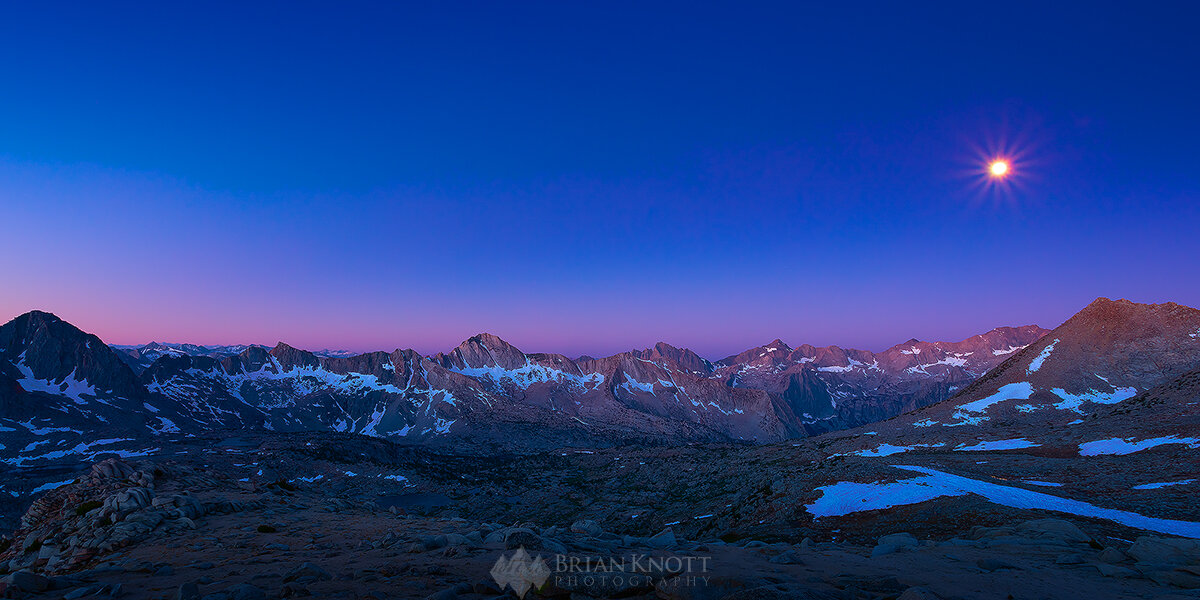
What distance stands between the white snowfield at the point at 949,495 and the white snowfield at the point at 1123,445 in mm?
34450

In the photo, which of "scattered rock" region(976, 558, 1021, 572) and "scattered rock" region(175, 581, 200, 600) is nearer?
"scattered rock" region(175, 581, 200, 600)

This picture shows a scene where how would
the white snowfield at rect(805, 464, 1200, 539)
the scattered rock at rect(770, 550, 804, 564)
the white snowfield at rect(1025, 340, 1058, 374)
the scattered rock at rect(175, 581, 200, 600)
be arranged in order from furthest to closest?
1. the white snowfield at rect(1025, 340, 1058, 374)
2. the white snowfield at rect(805, 464, 1200, 539)
3. the scattered rock at rect(770, 550, 804, 564)
4. the scattered rock at rect(175, 581, 200, 600)

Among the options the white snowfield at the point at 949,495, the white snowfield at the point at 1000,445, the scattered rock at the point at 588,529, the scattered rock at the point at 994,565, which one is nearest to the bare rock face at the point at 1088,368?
the white snowfield at the point at 1000,445

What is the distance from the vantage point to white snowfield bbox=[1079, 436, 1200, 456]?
53.9 m

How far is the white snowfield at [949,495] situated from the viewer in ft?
87.6

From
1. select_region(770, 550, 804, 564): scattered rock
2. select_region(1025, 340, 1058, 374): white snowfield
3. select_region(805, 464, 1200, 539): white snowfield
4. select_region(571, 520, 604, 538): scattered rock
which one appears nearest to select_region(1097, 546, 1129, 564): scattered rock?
select_region(770, 550, 804, 564): scattered rock

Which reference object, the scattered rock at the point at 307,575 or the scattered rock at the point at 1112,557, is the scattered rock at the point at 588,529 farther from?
the scattered rock at the point at 1112,557

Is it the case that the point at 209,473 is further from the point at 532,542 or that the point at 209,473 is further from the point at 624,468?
the point at 624,468

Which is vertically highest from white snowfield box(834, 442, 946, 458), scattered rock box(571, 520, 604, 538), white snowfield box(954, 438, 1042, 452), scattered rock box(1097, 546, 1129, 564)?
scattered rock box(1097, 546, 1129, 564)

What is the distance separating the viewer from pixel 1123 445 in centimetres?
5912

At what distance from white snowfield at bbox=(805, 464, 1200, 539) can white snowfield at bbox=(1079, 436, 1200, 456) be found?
34450mm

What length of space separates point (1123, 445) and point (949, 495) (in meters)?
47.4

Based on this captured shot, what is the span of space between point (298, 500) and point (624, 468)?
143 m

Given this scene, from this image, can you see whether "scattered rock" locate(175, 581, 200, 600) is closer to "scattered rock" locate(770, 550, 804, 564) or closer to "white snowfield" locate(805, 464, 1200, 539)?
"scattered rock" locate(770, 550, 804, 564)
